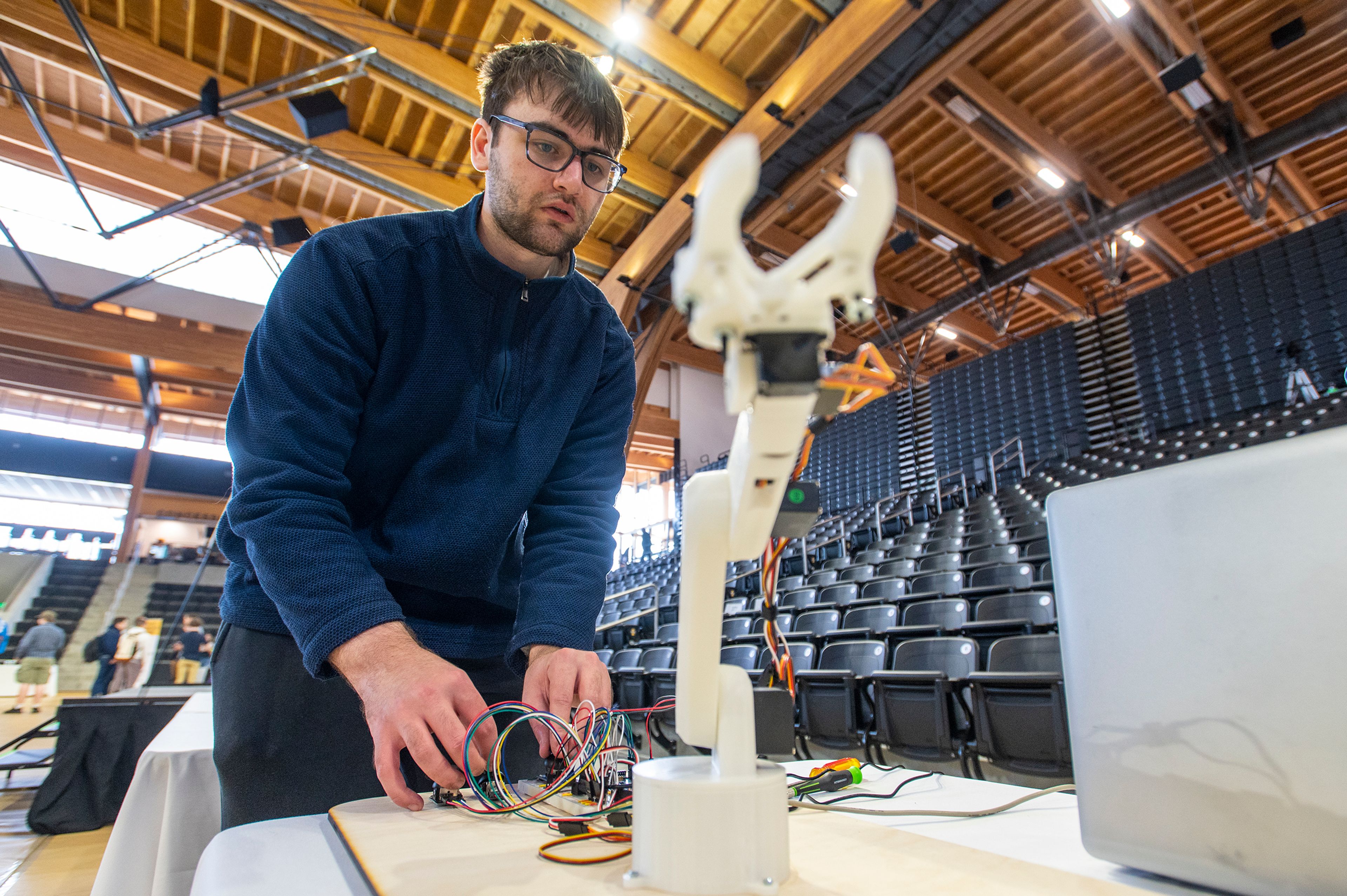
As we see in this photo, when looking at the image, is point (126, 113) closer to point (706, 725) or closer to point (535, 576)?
point (535, 576)

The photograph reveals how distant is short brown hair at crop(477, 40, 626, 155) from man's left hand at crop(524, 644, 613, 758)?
0.63 meters

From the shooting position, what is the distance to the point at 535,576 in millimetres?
820

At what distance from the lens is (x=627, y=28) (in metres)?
4.88

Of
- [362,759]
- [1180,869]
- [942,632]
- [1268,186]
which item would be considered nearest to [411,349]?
[362,759]

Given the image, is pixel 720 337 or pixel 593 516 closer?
pixel 720 337

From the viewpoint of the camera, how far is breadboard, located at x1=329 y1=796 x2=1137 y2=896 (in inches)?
14.8

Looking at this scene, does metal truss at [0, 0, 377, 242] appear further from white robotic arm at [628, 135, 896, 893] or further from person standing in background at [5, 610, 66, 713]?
person standing in background at [5, 610, 66, 713]

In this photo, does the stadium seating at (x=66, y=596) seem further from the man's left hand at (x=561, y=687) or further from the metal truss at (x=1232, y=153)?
the metal truss at (x=1232, y=153)

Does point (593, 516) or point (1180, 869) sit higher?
point (593, 516)

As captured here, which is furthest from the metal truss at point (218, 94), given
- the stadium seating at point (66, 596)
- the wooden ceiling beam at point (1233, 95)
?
the stadium seating at point (66, 596)

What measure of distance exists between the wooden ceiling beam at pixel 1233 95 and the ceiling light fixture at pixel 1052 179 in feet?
4.78

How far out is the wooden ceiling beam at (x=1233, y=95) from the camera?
19.1ft

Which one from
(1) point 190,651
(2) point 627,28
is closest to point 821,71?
(2) point 627,28

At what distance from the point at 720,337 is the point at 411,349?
61 cm
